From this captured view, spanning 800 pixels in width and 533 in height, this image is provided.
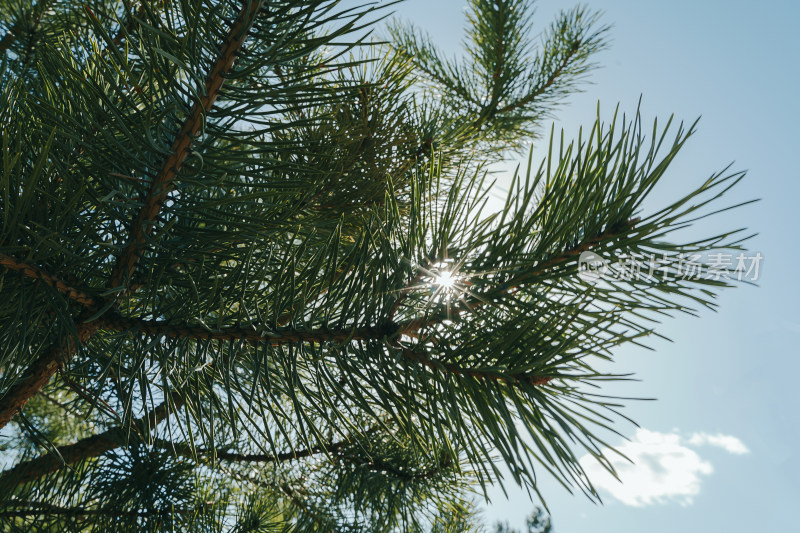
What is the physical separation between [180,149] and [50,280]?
13cm

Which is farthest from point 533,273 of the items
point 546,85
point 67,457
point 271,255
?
point 546,85

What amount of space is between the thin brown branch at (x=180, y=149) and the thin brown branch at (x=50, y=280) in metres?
0.02

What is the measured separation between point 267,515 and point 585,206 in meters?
0.87

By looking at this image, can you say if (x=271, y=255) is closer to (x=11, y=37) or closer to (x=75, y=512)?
(x=75, y=512)

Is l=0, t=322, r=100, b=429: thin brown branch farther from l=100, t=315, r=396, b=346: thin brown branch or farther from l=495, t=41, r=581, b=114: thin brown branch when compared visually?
l=495, t=41, r=581, b=114: thin brown branch

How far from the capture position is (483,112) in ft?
4.99

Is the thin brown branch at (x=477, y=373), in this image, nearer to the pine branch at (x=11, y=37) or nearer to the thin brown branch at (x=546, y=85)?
the pine branch at (x=11, y=37)

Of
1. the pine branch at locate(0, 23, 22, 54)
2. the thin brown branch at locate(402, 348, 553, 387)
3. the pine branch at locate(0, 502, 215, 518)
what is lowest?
the pine branch at locate(0, 502, 215, 518)

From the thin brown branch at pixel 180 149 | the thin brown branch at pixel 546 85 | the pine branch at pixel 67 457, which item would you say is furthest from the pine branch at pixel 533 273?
the thin brown branch at pixel 546 85

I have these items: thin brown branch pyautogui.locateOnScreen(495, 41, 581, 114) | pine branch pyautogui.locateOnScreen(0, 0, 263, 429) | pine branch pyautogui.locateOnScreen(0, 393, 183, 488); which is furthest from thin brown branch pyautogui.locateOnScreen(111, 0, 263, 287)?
thin brown branch pyautogui.locateOnScreen(495, 41, 581, 114)

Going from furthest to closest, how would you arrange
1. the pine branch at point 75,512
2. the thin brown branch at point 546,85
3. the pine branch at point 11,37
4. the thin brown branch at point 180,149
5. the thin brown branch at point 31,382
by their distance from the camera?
the thin brown branch at point 546,85
the pine branch at point 11,37
the pine branch at point 75,512
the thin brown branch at point 31,382
the thin brown branch at point 180,149

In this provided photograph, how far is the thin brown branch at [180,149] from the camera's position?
0.36 metres

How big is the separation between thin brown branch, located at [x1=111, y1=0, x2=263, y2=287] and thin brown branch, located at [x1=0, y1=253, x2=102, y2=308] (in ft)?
0.07

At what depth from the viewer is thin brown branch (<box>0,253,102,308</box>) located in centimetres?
38
